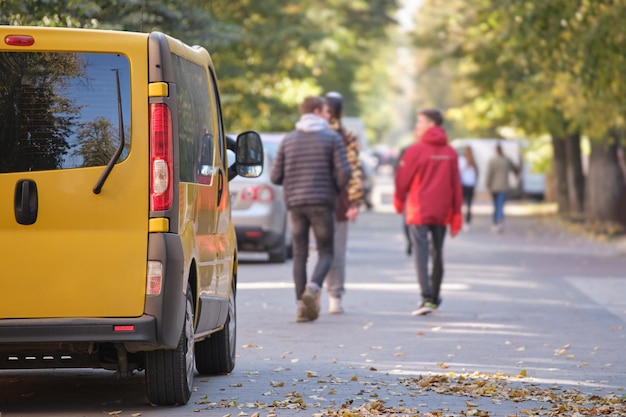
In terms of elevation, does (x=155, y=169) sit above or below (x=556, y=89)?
below

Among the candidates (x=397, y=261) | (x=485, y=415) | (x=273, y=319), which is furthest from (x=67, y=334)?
(x=397, y=261)

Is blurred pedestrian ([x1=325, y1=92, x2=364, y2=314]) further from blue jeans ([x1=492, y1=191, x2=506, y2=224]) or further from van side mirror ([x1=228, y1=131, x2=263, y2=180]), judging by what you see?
blue jeans ([x1=492, y1=191, x2=506, y2=224])

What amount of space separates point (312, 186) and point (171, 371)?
5.29 meters

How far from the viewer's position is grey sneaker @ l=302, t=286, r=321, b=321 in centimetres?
1278

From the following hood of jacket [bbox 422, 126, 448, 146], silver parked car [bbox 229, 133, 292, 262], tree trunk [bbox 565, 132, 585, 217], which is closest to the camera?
hood of jacket [bbox 422, 126, 448, 146]

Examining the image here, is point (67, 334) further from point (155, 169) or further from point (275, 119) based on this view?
point (275, 119)

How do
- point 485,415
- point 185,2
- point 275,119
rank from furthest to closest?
point 275,119 < point 185,2 < point 485,415

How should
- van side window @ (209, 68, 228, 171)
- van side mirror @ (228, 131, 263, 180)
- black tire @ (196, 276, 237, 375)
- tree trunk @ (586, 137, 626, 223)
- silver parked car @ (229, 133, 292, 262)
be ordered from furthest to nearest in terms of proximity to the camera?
tree trunk @ (586, 137, 626, 223) → silver parked car @ (229, 133, 292, 262) → van side mirror @ (228, 131, 263, 180) → black tire @ (196, 276, 237, 375) → van side window @ (209, 68, 228, 171)

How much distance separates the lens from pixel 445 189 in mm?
13969

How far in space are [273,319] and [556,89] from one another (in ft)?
57.1

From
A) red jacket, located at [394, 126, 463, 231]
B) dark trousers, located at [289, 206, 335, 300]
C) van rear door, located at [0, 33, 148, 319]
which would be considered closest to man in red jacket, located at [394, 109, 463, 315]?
red jacket, located at [394, 126, 463, 231]

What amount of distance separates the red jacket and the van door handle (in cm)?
705

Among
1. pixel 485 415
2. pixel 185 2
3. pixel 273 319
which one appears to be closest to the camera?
pixel 485 415

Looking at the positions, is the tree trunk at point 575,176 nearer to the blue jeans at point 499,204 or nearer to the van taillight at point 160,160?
the blue jeans at point 499,204
